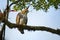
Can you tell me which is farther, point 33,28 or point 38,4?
point 38,4

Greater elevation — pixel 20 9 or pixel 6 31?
pixel 20 9

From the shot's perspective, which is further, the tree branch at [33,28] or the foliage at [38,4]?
the foliage at [38,4]

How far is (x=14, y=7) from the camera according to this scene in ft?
6.52

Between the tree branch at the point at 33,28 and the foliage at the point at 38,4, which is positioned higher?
the foliage at the point at 38,4

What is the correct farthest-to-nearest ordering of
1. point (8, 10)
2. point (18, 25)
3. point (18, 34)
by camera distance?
point (18, 34) < point (8, 10) < point (18, 25)

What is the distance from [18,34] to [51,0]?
45 centimetres

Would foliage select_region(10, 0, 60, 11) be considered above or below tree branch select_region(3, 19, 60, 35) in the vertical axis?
above

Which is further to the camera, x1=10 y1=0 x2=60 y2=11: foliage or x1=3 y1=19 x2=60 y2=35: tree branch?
x1=10 y1=0 x2=60 y2=11: foliage

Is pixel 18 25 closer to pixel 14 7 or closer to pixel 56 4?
pixel 14 7

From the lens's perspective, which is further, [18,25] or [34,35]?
[34,35]

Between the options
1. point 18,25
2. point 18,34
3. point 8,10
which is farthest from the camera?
point 18,34

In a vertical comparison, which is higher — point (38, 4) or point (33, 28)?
point (38, 4)

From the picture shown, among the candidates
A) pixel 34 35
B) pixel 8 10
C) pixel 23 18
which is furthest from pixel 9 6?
pixel 34 35

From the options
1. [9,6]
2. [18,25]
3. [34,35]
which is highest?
[9,6]
